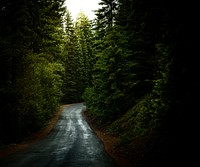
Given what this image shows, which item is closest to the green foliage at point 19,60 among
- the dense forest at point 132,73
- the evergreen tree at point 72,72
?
the dense forest at point 132,73

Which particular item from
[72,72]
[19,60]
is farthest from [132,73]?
[72,72]

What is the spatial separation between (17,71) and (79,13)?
184ft

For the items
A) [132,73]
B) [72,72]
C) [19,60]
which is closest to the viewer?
[19,60]

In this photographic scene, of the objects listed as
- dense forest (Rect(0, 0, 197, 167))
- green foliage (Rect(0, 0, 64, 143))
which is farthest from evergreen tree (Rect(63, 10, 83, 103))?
green foliage (Rect(0, 0, 64, 143))

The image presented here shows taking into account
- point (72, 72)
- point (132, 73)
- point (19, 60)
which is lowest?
point (132, 73)

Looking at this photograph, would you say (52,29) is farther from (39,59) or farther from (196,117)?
(196,117)

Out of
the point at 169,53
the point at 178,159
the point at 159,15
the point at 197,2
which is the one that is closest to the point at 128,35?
the point at 159,15

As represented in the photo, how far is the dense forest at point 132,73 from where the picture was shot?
11.4 m

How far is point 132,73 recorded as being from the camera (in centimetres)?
2839

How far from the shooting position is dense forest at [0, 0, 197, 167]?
11.4m

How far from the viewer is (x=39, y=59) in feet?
88.1

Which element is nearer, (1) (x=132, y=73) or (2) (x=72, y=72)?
(1) (x=132, y=73)

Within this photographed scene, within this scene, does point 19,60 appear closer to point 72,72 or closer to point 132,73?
point 132,73

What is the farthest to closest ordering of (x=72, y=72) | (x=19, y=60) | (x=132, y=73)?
(x=72, y=72) < (x=132, y=73) < (x=19, y=60)
